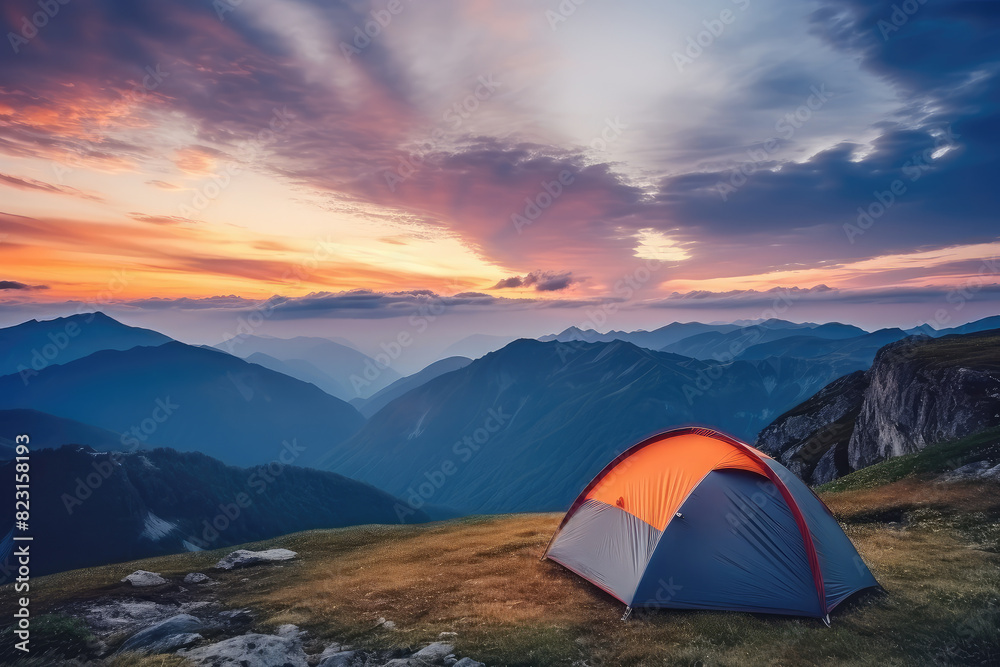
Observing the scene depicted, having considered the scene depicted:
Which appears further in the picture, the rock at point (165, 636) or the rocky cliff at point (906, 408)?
the rocky cliff at point (906, 408)

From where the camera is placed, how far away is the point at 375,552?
28.8m

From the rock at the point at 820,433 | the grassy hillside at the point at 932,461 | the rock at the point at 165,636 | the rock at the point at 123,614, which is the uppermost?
the grassy hillside at the point at 932,461

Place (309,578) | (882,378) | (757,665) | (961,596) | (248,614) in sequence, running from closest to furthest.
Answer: (757,665) → (961,596) → (248,614) → (309,578) → (882,378)

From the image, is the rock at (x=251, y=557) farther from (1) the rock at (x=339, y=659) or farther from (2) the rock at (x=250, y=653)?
(1) the rock at (x=339, y=659)

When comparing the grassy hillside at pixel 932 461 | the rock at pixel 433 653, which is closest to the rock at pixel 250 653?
the rock at pixel 433 653

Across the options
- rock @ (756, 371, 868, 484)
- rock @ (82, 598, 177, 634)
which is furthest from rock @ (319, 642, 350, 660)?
rock @ (756, 371, 868, 484)

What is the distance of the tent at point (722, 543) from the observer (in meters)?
15.9

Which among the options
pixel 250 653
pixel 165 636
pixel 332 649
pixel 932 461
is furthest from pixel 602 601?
pixel 932 461

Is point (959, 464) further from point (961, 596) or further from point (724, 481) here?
point (724, 481)

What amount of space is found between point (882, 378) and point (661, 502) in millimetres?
66887

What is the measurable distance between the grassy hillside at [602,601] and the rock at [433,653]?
0.47 meters

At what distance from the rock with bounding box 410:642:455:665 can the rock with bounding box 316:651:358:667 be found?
74.3 inches

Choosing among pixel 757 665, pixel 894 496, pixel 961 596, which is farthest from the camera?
pixel 894 496

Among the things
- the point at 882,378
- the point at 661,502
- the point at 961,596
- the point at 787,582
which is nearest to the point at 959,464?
the point at 961,596
